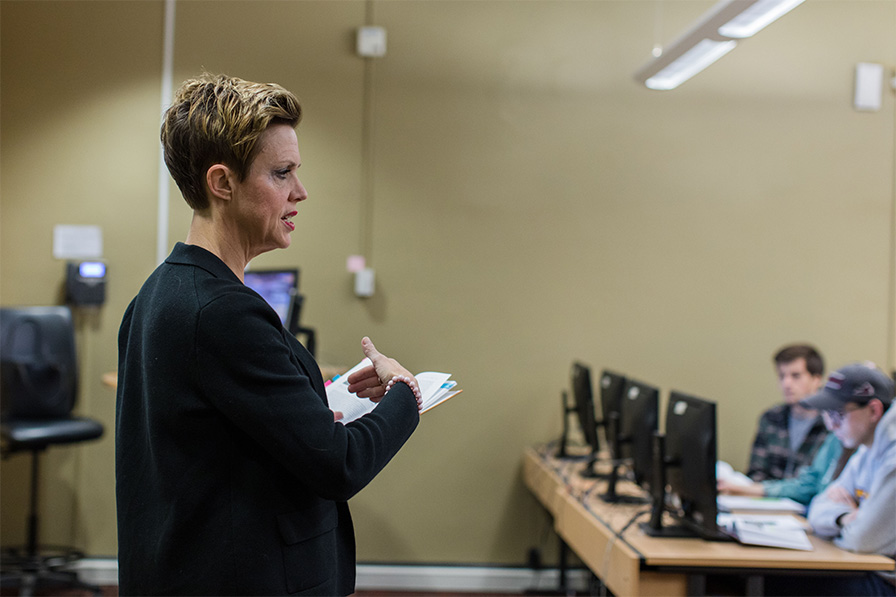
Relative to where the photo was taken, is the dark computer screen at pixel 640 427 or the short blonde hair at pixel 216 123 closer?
the short blonde hair at pixel 216 123

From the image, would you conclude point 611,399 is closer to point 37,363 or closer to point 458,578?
point 458,578

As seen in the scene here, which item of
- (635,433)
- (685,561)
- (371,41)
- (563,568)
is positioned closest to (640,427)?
(635,433)

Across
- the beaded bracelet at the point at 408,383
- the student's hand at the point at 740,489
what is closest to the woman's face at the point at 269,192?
the beaded bracelet at the point at 408,383

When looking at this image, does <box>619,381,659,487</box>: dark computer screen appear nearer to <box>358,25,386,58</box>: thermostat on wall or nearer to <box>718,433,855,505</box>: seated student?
<box>718,433,855,505</box>: seated student

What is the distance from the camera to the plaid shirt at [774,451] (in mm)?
3506

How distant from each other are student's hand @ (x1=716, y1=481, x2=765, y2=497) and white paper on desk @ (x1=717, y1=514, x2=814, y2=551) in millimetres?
409

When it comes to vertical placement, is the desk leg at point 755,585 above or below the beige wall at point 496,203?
below

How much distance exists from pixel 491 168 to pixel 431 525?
1924mm

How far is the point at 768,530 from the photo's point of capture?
246 cm

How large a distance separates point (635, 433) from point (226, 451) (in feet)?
6.86

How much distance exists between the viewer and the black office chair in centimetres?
351

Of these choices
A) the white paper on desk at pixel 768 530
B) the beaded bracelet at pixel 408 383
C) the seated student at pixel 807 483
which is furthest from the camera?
the seated student at pixel 807 483

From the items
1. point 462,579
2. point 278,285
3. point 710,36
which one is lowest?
point 462,579

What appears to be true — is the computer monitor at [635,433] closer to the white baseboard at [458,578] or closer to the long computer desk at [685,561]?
the long computer desk at [685,561]
